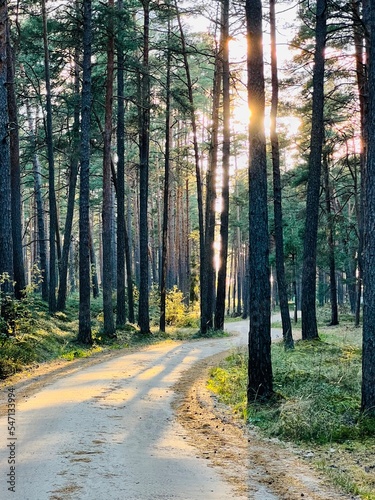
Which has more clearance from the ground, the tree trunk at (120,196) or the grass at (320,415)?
the tree trunk at (120,196)

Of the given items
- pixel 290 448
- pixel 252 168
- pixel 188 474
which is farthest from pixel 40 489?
pixel 252 168

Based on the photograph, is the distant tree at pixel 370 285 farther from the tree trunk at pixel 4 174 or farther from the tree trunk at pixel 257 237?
the tree trunk at pixel 4 174

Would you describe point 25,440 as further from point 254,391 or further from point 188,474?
point 254,391

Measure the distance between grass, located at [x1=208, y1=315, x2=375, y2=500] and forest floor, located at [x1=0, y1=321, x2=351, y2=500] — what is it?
28cm

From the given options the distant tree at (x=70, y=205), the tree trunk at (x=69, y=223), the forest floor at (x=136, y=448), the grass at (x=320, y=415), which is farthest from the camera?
the tree trunk at (x=69, y=223)

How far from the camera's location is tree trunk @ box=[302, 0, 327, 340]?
15.4m

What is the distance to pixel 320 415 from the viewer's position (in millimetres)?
7117

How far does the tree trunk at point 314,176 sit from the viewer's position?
50.7ft

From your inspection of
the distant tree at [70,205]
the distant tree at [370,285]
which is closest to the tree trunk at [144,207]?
the distant tree at [70,205]

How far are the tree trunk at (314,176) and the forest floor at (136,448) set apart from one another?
730 cm

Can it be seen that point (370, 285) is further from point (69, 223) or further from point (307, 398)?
point (69, 223)

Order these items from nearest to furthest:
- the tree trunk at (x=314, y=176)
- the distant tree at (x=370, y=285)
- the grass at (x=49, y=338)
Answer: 1. the distant tree at (x=370, y=285)
2. the grass at (x=49, y=338)
3. the tree trunk at (x=314, y=176)

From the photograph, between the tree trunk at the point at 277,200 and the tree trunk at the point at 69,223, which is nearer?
the tree trunk at the point at 277,200

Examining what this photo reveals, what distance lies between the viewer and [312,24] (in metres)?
18.6
